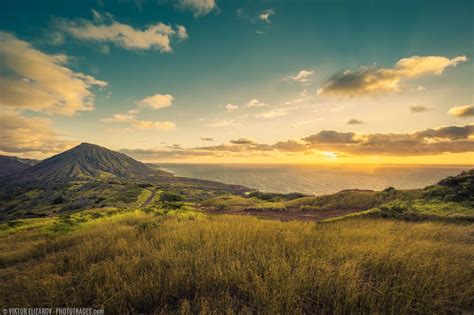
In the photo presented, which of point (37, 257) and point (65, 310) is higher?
point (65, 310)

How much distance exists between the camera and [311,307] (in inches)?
Result: 142

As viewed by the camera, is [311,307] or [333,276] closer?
[311,307]

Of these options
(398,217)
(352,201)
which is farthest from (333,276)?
(352,201)

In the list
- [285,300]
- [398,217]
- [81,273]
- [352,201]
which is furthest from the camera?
[352,201]

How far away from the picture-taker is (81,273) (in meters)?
5.03

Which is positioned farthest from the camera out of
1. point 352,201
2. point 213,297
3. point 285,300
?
point 352,201

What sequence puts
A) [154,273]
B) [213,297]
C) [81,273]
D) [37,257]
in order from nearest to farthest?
[213,297]
[154,273]
[81,273]
[37,257]

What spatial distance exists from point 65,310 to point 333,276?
5212mm

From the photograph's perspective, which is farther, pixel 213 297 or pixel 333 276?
pixel 333 276

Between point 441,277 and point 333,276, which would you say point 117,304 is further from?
point 441,277

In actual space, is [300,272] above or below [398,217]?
above

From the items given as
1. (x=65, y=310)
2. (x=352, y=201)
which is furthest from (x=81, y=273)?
(x=352, y=201)

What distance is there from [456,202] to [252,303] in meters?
18.3

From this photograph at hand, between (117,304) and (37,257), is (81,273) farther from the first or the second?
(37,257)
